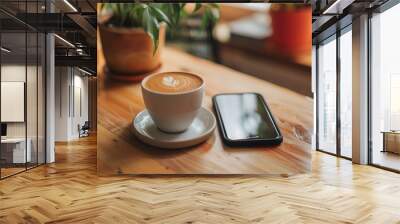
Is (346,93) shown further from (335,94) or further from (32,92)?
(32,92)

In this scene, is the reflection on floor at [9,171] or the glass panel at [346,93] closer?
the reflection on floor at [9,171]

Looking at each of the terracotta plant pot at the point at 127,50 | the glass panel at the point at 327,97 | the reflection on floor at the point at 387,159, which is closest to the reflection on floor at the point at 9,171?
the terracotta plant pot at the point at 127,50

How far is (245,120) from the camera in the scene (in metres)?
5.49

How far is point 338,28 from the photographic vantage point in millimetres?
7773

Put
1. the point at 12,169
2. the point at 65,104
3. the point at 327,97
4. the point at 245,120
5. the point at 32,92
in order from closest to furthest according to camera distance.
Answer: the point at 245,120 → the point at 12,169 → the point at 32,92 → the point at 327,97 → the point at 65,104

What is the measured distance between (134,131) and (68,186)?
1.17m

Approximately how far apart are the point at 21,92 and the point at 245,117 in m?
3.63

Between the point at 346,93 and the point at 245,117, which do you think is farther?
the point at 346,93

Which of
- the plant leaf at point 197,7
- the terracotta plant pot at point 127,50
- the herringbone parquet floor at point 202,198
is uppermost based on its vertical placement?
the plant leaf at point 197,7

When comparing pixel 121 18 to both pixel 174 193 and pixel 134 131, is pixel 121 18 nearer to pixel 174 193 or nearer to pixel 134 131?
pixel 134 131

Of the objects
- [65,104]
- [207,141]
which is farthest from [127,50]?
[65,104]

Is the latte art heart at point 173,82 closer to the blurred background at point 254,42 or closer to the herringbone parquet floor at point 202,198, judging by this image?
the blurred background at point 254,42

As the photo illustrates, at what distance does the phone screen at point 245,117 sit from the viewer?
5.47m

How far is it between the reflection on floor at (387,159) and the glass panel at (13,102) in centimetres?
616
